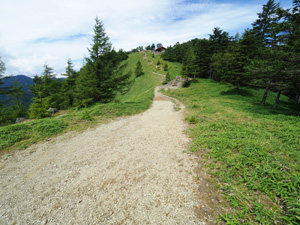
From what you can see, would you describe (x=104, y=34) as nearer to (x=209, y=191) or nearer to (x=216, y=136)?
(x=216, y=136)

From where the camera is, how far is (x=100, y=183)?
442cm

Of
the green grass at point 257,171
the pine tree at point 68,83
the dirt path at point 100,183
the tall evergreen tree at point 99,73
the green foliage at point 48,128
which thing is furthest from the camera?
the pine tree at point 68,83

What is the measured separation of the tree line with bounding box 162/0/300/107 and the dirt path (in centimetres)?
1231

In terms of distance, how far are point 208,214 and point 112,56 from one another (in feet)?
61.7

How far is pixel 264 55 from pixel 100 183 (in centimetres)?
2035

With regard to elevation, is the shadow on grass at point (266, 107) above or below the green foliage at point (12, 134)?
below

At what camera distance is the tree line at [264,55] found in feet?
33.5

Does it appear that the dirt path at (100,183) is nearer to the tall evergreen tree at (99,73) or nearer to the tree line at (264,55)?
the tall evergreen tree at (99,73)

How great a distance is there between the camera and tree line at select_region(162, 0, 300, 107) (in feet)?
33.5

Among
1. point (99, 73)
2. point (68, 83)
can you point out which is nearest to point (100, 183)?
point (99, 73)

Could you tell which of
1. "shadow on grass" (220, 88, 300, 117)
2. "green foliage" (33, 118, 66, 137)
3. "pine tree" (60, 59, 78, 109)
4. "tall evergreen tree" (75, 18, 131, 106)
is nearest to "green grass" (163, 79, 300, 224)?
"shadow on grass" (220, 88, 300, 117)

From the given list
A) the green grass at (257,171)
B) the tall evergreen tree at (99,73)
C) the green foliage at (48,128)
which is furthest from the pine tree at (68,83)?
the green grass at (257,171)

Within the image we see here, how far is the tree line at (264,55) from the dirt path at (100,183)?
40.4 ft

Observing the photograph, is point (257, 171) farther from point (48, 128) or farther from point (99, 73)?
point (99, 73)
